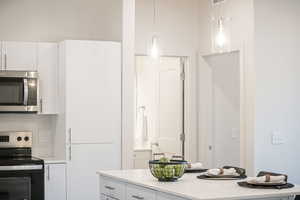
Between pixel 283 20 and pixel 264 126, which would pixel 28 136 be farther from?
pixel 283 20

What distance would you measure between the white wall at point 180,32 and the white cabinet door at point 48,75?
50.5 inches

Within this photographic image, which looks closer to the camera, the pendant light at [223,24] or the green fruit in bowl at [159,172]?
the green fruit in bowl at [159,172]

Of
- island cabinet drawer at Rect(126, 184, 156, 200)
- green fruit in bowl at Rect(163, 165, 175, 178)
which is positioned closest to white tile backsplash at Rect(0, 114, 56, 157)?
island cabinet drawer at Rect(126, 184, 156, 200)

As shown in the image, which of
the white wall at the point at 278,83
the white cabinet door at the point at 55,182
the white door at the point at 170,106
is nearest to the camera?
the white cabinet door at the point at 55,182

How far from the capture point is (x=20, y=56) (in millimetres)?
5914

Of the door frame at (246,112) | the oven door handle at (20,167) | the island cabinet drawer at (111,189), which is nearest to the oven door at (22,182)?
the oven door handle at (20,167)

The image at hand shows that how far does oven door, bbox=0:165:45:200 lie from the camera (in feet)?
17.9

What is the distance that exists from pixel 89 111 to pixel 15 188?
111 centimetres

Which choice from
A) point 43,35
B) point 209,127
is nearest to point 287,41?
point 209,127

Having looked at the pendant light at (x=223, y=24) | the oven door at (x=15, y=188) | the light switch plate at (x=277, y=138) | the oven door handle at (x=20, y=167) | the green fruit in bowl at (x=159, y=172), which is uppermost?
the pendant light at (x=223, y=24)

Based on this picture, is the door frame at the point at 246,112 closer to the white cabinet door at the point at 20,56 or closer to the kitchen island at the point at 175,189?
the kitchen island at the point at 175,189

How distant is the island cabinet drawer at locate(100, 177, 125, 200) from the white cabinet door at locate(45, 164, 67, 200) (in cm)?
105

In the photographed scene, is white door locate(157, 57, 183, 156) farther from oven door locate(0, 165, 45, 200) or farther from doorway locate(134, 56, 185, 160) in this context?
oven door locate(0, 165, 45, 200)

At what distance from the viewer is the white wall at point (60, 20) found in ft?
20.3
